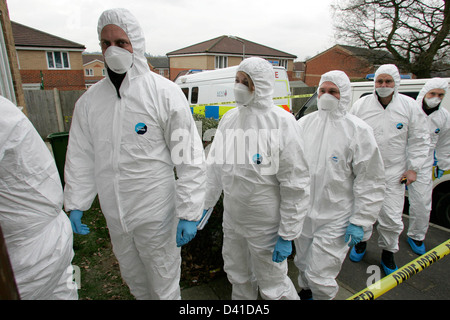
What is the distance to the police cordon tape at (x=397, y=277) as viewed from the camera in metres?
1.98

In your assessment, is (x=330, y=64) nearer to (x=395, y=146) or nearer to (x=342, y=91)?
(x=395, y=146)

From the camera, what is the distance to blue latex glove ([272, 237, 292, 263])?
2070mm

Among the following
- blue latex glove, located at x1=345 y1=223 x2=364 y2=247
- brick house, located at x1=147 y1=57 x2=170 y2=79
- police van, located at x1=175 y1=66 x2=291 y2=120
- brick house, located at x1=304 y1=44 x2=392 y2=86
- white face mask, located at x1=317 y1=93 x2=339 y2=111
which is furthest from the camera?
brick house, located at x1=147 y1=57 x2=170 y2=79

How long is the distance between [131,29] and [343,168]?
78.2 inches

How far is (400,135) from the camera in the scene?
3.26 metres

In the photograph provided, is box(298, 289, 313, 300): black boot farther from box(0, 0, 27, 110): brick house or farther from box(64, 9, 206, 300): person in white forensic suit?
box(0, 0, 27, 110): brick house

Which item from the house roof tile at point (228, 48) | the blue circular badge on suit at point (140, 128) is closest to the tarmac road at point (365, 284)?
the blue circular badge on suit at point (140, 128)

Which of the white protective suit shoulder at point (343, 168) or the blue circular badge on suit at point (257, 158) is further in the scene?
the white protective suit shoulder at point (343, 168)

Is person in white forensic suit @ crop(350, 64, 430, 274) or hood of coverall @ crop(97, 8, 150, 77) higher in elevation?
hood of coverall @ crop(97, 8, 150, 77)

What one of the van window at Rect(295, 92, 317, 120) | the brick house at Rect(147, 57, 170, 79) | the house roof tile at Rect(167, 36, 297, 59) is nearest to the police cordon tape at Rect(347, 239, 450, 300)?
the van window at Rect(295, 92, 317, 120)

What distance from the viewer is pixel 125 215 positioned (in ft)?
6.39

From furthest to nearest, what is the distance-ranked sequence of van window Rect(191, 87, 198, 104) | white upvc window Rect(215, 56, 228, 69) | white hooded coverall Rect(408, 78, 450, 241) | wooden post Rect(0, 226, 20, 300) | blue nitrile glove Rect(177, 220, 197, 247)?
1. white upvc window Rect(215, 56, 228, 69)
2. van window Rect(191, 87, 198, 104)
3. white hooded coverall Rect(408, 78, 450, 241)
4. blue nitrile glove Rect(177, 220, 197, 247)
5. wooden post Rect(0, 226, 20, 300)

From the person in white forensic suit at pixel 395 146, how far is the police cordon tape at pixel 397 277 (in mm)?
789

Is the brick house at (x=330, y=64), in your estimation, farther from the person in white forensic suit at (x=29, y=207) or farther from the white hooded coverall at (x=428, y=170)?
the person in white forensic suit at (x=29, y=207)
